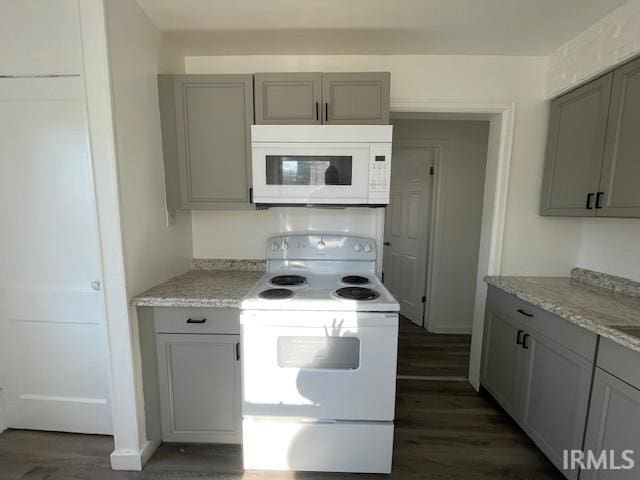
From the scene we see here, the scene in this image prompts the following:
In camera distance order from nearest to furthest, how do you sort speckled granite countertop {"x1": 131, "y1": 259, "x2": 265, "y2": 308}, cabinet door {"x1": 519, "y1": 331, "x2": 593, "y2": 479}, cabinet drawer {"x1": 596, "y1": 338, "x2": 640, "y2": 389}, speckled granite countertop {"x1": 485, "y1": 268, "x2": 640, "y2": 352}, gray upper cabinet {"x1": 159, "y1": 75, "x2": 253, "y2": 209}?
1. cabinet drawer {"x1": 596, "y1": 338, "x2": 640, "y2": 389}
2. speckled granite countertop {"x1": 485, "y1": 268, "x2": 640, "y2": 352}
3. cabinet door {"x1": 519, "y1": 331, "x2": 593, "y2": 479}
4. speckled granite countertop {"x1": 131, "y1": 259, "x2": 265, "y2": 308}
5. gray upper cabinet {"x1": 159, "y1": 75, "x2": 253, "y2": 209}

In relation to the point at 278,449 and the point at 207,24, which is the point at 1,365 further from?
the point at 207,24

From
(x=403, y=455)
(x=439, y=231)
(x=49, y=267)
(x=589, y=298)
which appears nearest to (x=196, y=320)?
(x=49, y=267)

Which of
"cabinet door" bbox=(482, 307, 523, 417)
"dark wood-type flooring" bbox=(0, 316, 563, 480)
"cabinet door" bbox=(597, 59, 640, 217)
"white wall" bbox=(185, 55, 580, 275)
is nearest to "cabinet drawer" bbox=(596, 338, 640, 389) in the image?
"cabinet door" bbox=(482, 307, 523, 417)

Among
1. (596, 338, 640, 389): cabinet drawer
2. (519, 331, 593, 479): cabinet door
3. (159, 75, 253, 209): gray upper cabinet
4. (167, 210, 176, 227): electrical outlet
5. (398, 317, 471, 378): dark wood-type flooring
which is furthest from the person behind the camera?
(398, 317, 471, 378): dark wood-type flooring

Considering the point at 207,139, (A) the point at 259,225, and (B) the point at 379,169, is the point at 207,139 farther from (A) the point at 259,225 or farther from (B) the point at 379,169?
(B) the point at 379,169

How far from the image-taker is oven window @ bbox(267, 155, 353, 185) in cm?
157

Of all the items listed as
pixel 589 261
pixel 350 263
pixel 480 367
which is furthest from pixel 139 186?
pixel 589 261

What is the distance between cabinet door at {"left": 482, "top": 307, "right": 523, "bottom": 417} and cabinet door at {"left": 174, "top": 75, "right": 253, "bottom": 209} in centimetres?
184

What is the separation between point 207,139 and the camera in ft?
5.51

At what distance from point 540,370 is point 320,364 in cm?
124

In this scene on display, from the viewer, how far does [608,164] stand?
148 cm

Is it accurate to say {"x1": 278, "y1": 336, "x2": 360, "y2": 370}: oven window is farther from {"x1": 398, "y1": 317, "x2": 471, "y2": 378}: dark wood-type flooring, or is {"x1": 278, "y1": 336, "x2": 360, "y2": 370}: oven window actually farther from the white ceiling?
the white ceiling

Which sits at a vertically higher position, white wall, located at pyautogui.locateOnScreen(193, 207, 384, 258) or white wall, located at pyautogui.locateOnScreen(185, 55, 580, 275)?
white wall, located at pyautogui.locateOnScreen(185, 55, 580, 275)

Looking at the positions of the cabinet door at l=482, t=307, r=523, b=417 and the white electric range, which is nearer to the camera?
the white electric range
